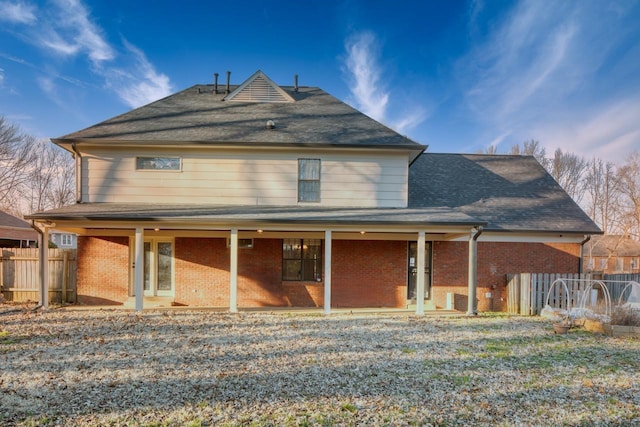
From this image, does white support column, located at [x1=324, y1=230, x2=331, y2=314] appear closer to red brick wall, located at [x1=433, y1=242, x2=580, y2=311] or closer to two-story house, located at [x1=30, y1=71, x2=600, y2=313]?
two-story house, located at [x1=30, y1=71, x2=600, y2=313]

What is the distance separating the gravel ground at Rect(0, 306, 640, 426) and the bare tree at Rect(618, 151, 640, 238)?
32.0 m

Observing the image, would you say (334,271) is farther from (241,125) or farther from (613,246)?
(613,246)

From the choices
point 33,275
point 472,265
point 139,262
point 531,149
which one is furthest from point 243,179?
point 531,149

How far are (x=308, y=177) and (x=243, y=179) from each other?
80.6 inches

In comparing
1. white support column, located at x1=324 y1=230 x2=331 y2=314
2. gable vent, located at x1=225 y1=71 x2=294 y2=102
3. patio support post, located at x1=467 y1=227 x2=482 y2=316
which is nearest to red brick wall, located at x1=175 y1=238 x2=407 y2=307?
white support column, located at x1=324 y1=230 x2=331 y2=314

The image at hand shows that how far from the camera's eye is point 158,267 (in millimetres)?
11562

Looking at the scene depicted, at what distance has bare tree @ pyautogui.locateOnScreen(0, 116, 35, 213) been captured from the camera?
101 ft

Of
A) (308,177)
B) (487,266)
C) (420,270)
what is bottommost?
(487,266)

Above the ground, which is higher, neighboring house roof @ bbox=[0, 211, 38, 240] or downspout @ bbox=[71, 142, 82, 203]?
downspout @ bbox=[71, 142, 82, 203]

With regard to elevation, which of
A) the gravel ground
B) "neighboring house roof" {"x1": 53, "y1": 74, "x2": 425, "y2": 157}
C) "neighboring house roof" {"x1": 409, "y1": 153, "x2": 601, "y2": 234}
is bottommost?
the gravel ground

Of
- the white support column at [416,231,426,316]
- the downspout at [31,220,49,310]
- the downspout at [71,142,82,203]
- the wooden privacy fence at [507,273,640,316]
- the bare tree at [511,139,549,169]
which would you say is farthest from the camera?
the bare tree at [511,139,549,169]

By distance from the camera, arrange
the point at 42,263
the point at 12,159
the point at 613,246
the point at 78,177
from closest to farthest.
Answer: the point at 42,263 → the point at 78,177 → the point at 12,159 → the point at 613,246

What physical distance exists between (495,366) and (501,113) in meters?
20.2

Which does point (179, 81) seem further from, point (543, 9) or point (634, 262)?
point (634, 262)
